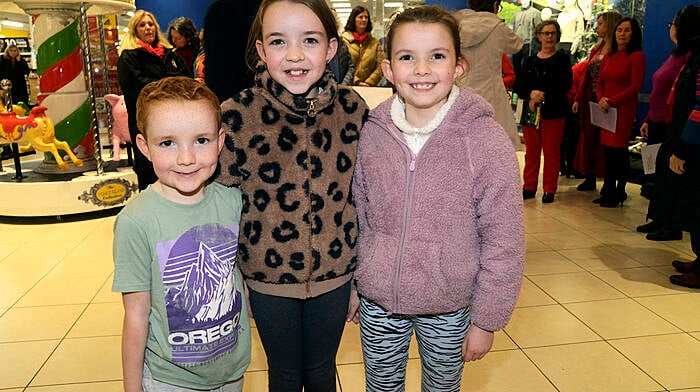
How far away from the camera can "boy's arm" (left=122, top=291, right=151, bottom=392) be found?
119cm

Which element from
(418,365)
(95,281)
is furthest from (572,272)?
(95,281)

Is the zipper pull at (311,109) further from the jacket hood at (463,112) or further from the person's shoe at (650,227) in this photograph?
the person's shoe at (650,227)

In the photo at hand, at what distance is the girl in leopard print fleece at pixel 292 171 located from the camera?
1.28 metres

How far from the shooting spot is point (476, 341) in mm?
1354

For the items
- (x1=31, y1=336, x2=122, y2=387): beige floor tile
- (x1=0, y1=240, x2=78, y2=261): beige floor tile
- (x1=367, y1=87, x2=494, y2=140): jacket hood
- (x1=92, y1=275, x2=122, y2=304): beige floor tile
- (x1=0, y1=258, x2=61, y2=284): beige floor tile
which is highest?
(x1=367, y1=87, x2=494, y2=140): jacket hood

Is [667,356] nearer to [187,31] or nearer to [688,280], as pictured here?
[688,280]

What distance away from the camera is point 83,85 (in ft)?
16.6

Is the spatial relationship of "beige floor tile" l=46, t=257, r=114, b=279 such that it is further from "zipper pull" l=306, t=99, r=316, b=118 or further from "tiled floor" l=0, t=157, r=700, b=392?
"zipper pull" l=306, t=99, r=316, b=118

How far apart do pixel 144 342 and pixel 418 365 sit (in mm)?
1424

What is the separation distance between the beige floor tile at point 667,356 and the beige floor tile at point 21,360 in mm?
2530

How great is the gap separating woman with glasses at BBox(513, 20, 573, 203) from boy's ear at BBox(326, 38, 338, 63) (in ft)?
12.9

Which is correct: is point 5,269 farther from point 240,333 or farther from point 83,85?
point 240,333

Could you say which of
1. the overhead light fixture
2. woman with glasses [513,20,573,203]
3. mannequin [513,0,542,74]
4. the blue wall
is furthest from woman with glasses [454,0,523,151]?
the overhead light fixture

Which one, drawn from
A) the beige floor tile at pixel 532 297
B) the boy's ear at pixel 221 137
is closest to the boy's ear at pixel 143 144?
the boy's ear at pixel 221 137
